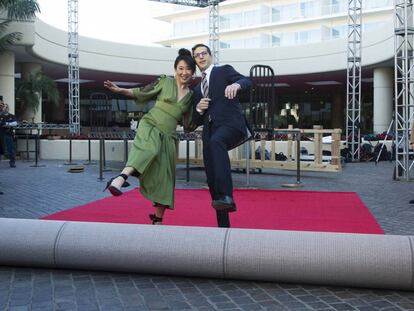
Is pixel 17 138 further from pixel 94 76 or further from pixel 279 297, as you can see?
pixel 279 297

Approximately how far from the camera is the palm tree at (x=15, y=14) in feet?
54.2

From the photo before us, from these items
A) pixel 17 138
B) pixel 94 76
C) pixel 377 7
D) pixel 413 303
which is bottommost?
pixel 413 303

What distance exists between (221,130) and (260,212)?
2.04 meters

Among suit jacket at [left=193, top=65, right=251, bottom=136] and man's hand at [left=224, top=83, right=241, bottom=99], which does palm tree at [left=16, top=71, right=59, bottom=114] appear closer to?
suit jacket at [left=193, top=65, right=251, bottom=136]

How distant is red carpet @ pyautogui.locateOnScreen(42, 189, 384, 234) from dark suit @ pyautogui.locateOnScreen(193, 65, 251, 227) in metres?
0.97

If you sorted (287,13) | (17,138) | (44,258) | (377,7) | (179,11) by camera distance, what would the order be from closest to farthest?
(44,258), (17,138), (377,7), (287,13), (179,11)

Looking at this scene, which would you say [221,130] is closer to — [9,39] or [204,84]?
[204,84]

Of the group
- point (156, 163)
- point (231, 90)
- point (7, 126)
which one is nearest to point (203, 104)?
point (231, 90)

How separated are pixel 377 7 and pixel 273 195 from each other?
42.2m

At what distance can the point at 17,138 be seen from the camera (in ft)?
58.1

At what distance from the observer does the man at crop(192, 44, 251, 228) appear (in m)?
4.25

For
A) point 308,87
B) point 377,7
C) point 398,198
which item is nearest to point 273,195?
point 398,198

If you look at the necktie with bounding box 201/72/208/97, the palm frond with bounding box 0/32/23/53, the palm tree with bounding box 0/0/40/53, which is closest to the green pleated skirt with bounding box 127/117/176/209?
the necktie with bounding box 201/72/208/97

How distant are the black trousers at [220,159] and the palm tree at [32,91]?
1849cm
